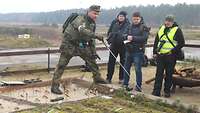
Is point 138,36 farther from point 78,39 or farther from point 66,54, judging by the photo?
point 66,54

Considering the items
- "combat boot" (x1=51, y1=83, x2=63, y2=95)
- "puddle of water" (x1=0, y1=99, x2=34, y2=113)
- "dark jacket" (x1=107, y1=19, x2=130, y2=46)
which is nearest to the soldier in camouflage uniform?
"combat boot" (x1=51, y1=83, x2=63, y2=95)

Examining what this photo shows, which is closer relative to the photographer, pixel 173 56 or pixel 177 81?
pixel 173 56

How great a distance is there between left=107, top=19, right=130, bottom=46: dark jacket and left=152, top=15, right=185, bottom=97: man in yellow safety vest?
1.23m

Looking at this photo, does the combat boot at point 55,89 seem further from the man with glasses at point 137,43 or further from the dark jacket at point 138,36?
the dark jacket at point 138,36

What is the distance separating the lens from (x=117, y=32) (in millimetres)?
10281

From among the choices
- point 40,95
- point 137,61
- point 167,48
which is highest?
point 167,48

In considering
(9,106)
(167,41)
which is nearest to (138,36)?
(167,41)

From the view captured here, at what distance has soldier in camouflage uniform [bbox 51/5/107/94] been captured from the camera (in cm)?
874

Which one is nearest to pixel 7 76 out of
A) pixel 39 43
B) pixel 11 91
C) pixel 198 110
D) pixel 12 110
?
pixel 11 91

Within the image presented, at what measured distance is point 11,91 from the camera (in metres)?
9.07

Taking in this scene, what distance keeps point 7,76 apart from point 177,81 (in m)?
4.87

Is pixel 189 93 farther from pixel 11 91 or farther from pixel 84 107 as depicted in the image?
pixel 11 91

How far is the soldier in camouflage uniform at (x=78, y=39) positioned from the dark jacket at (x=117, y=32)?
1251 millimetres

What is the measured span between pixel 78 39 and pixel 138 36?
1.22 metres
